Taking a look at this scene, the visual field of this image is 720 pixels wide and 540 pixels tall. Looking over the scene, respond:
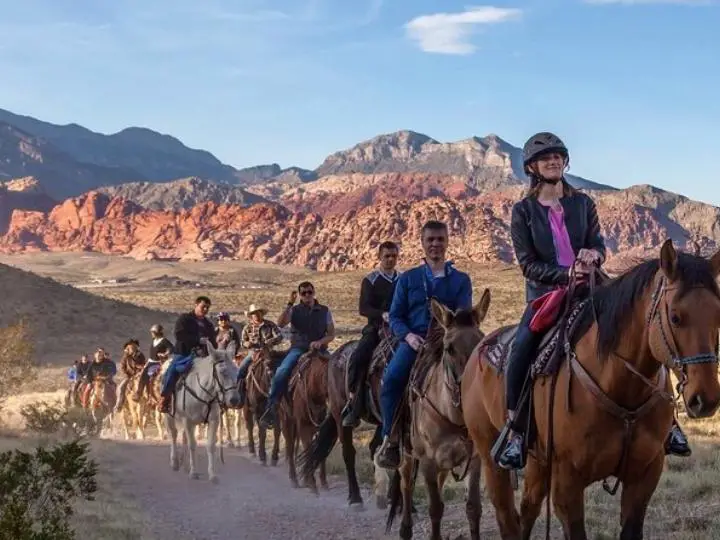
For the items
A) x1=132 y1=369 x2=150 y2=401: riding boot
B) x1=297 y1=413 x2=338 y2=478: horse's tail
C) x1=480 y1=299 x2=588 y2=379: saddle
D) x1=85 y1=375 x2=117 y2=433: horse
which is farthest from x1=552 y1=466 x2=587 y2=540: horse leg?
x1=85 y1=375 x2=117 y2=433: horse

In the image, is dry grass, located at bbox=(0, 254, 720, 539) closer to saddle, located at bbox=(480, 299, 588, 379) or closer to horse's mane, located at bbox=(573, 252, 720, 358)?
saddle, located at bbox=(480, 299, 588, 379)

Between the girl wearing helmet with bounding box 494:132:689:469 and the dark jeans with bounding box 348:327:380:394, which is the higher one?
the girl wearing helmet with bounding box 494:132:689:469

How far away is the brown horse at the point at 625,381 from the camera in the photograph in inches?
182

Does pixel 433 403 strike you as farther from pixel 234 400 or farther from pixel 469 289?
pixel 234 400

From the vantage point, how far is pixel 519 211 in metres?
6.20

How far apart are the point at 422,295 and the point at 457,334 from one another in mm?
882

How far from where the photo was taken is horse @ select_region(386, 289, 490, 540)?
7.84 m

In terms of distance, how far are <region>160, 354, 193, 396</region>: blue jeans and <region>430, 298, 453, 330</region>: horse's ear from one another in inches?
348

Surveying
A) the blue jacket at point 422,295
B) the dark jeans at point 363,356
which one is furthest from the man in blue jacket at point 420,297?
the dark jeans at point 363,356

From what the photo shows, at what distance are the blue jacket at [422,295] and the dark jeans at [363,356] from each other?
5.74 ft

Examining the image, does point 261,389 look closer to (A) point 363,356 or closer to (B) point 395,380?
(A) point 363,356

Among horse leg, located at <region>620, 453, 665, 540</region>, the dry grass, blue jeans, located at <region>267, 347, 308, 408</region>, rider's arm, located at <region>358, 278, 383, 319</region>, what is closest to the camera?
horse leg, located at <region>620, 453, 665, 540</region>

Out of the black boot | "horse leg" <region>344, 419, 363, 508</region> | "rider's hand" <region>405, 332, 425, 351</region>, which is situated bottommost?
"horse leg" <region>344, 419, 363, 508</region>

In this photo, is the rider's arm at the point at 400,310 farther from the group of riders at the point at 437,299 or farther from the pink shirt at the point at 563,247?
the pink shirt at the point at 563,247
